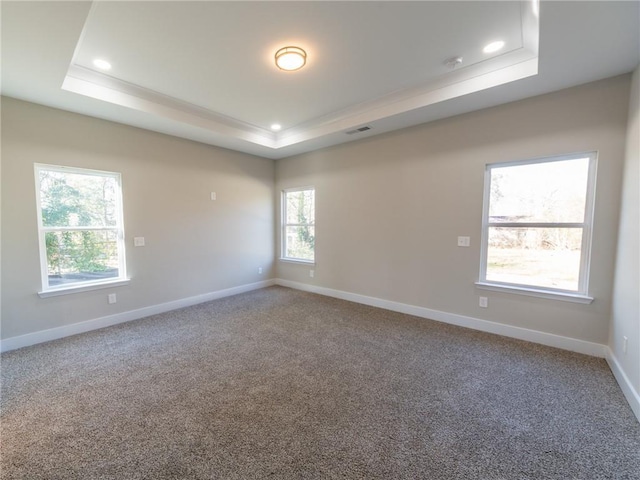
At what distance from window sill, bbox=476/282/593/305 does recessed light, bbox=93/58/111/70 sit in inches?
184

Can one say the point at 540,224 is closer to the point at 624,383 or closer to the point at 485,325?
the point at 485,325

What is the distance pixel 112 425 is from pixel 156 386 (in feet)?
1.42

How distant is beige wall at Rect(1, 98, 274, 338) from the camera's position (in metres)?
2.85

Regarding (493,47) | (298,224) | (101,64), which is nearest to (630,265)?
(493,47)

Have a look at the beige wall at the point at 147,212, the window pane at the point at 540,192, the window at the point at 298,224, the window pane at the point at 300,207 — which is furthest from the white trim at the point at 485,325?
the beige wall at the point at 147,212

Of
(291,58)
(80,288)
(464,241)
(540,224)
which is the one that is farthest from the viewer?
(464,241)

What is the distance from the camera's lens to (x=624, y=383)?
2113 millimetres

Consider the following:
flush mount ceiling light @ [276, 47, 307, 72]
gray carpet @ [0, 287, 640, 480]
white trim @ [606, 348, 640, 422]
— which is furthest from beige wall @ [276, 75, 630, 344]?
flush mount ceiling light @ [276, 47, 307, 72]

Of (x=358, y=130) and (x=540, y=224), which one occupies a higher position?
(x=358, y=130)

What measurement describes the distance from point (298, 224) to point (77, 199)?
3340 millimetres

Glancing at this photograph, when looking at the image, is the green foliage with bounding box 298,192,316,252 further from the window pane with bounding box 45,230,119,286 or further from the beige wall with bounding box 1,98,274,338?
the window pane with bounding box 45,230,119,286

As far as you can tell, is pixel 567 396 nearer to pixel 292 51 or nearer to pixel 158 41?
pixel 292 51

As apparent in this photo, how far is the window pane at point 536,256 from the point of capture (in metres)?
2.84

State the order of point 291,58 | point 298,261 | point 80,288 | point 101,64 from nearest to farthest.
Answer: point 291,58, point 101,64, point 80,288, point 298,261
